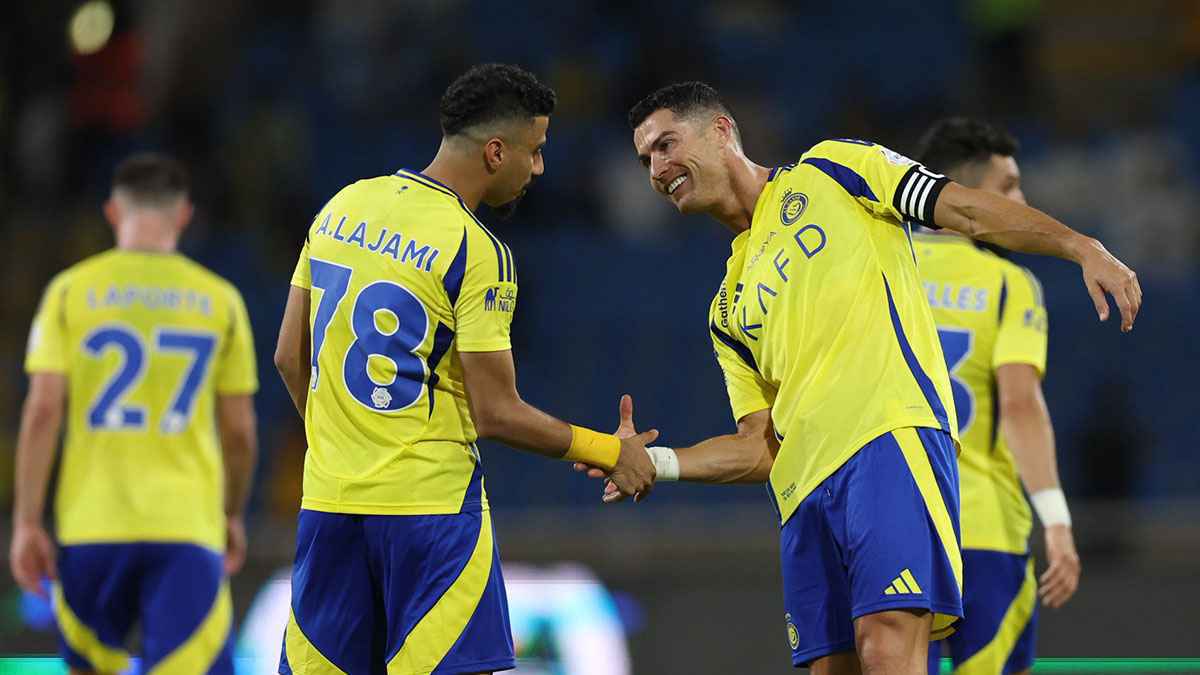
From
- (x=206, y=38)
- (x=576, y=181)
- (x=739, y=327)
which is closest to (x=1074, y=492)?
(x=576, y=181)

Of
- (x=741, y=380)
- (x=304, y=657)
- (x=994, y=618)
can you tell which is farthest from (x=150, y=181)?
(x=994, y=618)

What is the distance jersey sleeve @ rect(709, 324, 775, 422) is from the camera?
5.48 m

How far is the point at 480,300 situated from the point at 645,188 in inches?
388

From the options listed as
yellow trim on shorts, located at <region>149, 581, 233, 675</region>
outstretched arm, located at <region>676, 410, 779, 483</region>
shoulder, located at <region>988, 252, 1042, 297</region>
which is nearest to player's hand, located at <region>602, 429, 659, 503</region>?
outstretched arm, located at <region>676, 410, 779, 483</region>

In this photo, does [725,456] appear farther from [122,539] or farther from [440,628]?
[122,539]

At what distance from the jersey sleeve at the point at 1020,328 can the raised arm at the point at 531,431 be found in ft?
4.89

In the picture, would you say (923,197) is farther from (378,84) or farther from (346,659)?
(378,84)

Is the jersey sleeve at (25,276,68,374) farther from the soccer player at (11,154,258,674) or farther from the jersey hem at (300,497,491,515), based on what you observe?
the jersey hem at (300,497,491,515)

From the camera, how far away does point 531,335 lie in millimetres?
12578

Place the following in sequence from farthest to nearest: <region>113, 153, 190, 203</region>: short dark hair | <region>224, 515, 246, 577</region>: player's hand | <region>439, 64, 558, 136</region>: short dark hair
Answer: <region>224, 515, 246, 577</region>: player's hand → <region>113, 153, 190, 203</region>: short dark hair → <region>439, 64, 558, 136</region>: short dark hair

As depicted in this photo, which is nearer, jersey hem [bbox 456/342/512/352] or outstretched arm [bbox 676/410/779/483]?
jersey hem [bbox 456/342/512/352]

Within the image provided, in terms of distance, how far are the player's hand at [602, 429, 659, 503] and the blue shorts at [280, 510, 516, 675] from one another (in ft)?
1.68

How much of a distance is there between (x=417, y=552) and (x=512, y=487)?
726 cm

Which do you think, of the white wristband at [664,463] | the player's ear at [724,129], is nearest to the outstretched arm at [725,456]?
the white wristband at [664,463]
